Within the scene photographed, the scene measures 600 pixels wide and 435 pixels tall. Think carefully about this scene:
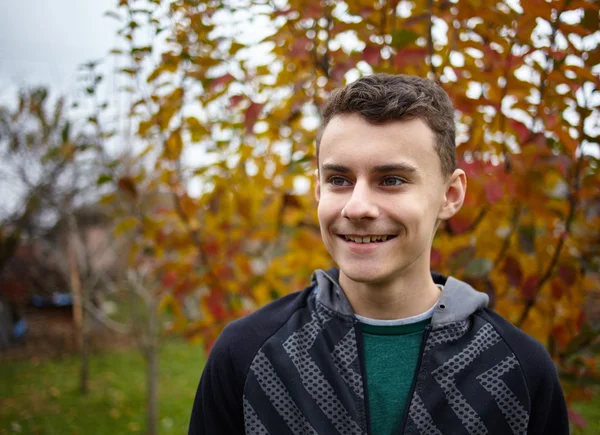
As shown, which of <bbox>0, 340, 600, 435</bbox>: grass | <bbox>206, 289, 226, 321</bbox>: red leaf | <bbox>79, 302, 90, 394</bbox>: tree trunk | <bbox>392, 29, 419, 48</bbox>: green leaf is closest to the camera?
<bbox>392, 29, 419, 48</bbox>: green leaf

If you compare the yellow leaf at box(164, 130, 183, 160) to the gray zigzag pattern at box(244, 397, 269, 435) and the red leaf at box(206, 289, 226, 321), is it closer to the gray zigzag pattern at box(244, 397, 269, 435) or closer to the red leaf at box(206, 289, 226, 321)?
the red leaf at box(206, 289, 226, 321)

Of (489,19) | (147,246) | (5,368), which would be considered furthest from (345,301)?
(5,368)

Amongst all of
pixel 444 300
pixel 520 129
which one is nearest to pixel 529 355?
pixel 444 300

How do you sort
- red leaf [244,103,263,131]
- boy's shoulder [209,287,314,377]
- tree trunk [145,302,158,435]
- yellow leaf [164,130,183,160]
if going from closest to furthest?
boy's shoulder [209,287,314,377] → red leaf [244,103,263,131] → yellow leaf [164,130,183,160] → tree trunk [145,302,158,435]

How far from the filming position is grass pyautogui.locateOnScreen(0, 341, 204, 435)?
16.3ft

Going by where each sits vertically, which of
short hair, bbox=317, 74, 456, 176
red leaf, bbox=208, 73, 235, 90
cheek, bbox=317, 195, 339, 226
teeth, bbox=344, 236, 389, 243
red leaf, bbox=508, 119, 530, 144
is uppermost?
red leaf, bbox=208, 73, 235, 90

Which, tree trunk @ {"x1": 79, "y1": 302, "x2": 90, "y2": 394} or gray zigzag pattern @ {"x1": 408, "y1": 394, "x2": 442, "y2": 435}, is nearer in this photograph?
gray zigzag pattern @ {"x1": 408, "y1": 394, "x2": 442, "y2": 435}

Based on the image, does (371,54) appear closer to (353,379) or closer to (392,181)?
(392,181)

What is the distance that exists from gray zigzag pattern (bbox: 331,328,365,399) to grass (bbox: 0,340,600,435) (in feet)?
12.0

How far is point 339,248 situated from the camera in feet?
4.00

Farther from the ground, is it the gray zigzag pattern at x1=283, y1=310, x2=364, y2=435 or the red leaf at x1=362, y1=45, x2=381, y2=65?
the red leaf at x1=362, y1=45, x2=381, y2=65

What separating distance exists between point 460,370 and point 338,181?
55 cm

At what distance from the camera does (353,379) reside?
118 cm

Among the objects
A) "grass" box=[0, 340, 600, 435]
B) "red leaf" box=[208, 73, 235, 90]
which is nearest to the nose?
"red leaf" box=[208, 73, 235, 90]
